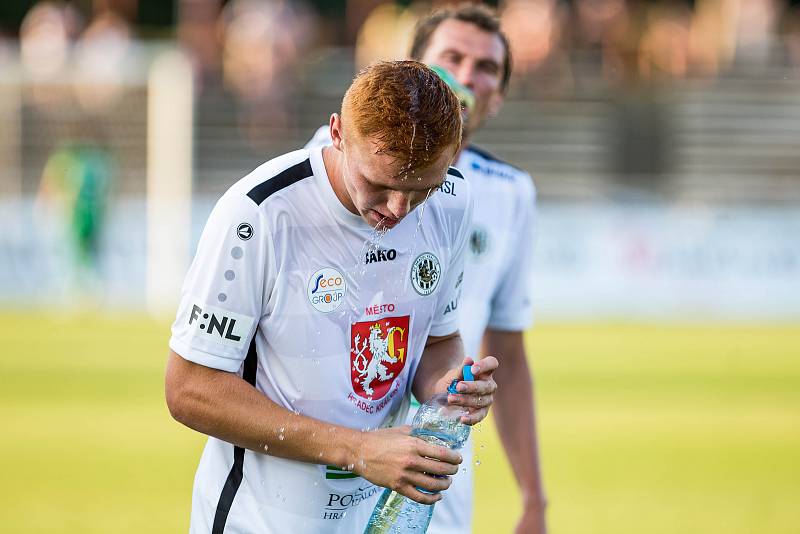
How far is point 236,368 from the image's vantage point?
3303mm

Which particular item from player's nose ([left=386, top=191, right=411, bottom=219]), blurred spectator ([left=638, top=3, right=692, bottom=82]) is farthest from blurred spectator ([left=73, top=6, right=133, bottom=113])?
player's nose ([left=386, top=191, right=411, bottom=219])

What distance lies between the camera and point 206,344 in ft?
10.7

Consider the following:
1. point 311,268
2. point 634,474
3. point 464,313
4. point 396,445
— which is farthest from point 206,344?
point 634,474

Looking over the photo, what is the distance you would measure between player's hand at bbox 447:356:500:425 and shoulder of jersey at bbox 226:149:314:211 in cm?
68

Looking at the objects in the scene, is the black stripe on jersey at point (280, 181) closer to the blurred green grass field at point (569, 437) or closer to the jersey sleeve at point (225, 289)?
the jersey sleeve at point (225, 289)

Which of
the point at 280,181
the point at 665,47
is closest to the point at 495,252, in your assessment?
the point at 280,181

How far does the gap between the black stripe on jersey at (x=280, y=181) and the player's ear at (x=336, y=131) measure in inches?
6.0

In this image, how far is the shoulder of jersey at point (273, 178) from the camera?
3.31 meters

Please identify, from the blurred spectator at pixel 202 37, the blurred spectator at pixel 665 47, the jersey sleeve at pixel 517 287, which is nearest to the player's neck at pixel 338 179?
the jersey sleeve at pixel 517 287

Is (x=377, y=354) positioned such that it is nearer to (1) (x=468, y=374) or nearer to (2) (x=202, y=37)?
(1) (x=468, y=374)

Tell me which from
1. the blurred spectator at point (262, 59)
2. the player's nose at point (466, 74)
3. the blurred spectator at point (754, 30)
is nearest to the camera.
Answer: the player's nose at point (466, 74)

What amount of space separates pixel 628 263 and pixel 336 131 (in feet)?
57.8

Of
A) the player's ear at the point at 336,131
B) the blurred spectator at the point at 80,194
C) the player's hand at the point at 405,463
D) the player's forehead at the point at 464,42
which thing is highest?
the player's forehead at the point at 464,42

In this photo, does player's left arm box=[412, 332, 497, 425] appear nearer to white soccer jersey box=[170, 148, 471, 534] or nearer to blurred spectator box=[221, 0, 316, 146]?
white soccer jersey box=[170, 148, 471, 534]
